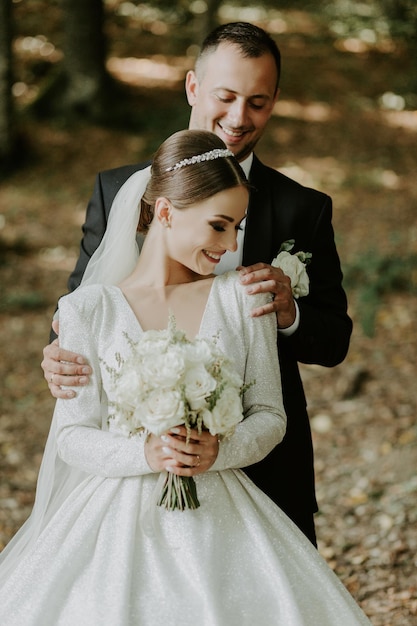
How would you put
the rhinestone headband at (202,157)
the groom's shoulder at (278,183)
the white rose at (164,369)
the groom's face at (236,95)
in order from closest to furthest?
the white rose at (164,369), the rhinestone headband at (202,157), the groom's face at (236,95), the groom's shoulder at (278,183)

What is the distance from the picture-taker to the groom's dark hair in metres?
3.30

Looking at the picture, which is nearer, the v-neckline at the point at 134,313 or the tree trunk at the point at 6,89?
the v-neckline at the point at 134,313

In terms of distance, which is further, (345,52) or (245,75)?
(345,52)

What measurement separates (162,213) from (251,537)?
3.57 feet

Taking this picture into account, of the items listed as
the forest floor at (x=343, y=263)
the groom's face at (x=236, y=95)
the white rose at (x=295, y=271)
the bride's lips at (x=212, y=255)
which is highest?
the groom's face at (x=236, y=95)

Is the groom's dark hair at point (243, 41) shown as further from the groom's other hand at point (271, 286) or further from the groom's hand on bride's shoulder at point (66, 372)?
the groom's hand on bride's shoulder at point (66, 372)

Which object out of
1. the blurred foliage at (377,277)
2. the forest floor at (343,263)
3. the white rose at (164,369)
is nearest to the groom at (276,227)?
the white rose at (164,369)

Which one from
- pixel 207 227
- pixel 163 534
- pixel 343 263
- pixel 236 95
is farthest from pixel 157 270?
pixel 343 263

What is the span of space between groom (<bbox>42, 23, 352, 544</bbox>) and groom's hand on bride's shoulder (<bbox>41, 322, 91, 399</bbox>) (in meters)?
0.75

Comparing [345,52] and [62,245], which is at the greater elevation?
[345,52]

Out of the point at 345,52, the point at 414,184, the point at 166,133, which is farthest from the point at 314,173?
the point at 345,52

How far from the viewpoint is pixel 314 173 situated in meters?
11.9

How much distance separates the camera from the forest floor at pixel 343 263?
562 cm

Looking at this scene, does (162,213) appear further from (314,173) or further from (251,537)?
(314,173)
